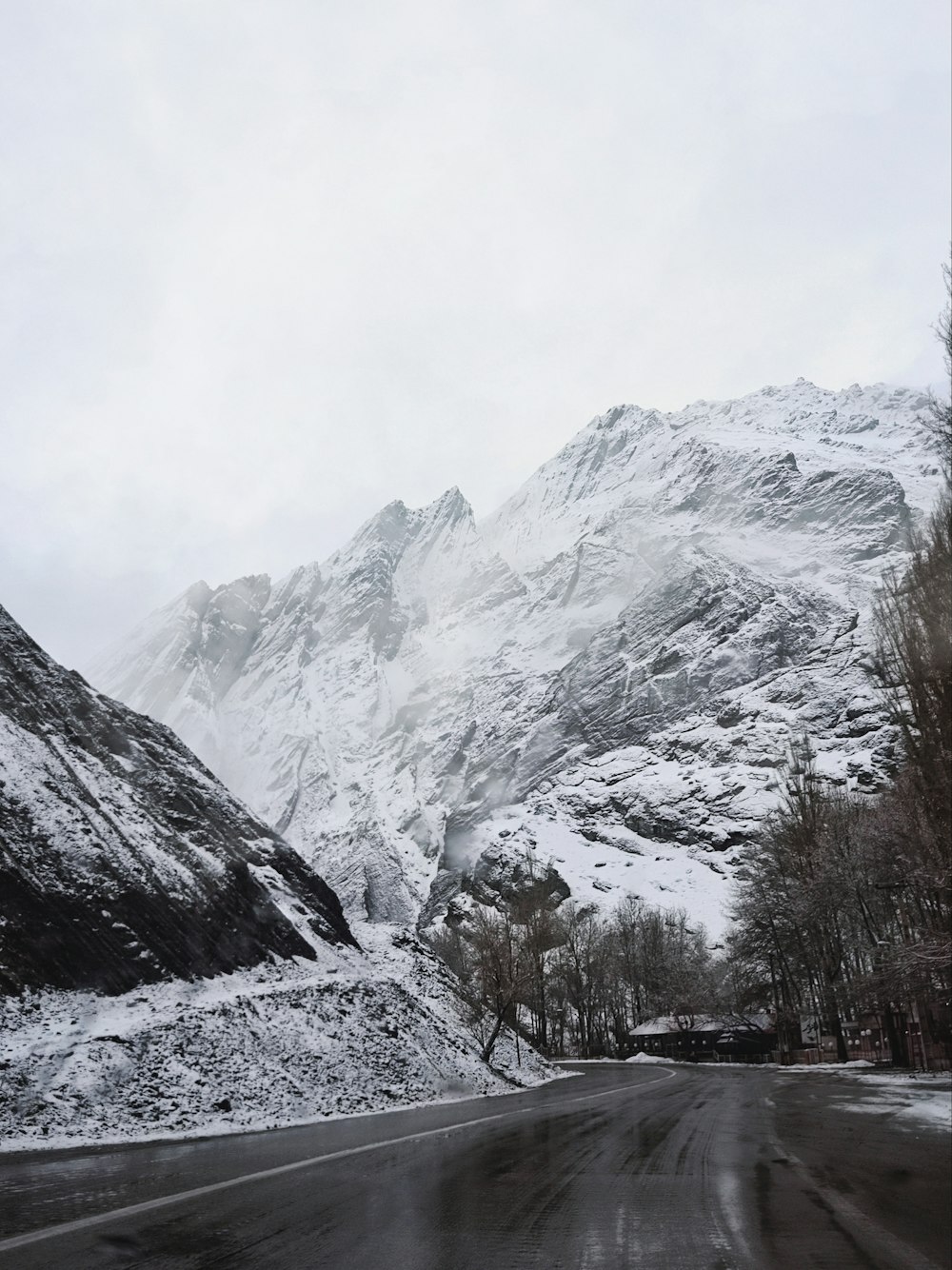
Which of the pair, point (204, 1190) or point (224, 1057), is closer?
point (204, 1190)


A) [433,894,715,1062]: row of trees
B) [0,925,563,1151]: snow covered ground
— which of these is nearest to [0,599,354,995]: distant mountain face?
[0,925,563,1151]: snow covered ground

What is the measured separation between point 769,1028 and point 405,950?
43.1 meters

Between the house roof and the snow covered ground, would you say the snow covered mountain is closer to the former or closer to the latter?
the snow covered ground

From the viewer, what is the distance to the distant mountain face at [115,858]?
2275 cm

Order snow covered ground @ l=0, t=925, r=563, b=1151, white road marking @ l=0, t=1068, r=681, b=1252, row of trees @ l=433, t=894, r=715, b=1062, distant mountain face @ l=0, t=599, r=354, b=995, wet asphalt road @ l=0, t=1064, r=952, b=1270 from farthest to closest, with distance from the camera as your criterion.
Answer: row of trees @ l=433, t=894, r=715, b=1062 → distant mountain face @ l=0, t=599, r=354, b=995 → snow covered ground @ l=0, t=925, r=563, b=1151 → white road marking @ l=0, t=1068, r=681, b=1252 → wet asphalt road @ l=0, t=1064, r=952, b=1270

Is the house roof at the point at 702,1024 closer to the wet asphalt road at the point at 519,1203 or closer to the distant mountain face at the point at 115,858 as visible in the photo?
the distant mountain face at the point at 115,858

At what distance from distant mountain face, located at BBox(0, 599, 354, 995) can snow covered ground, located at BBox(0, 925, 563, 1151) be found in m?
1.01

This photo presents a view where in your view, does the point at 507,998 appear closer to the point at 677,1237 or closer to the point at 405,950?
the point at 405,950

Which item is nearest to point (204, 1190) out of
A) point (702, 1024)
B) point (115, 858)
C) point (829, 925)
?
point (115, 858)

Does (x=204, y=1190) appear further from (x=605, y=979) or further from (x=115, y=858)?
(x=605, y=979)

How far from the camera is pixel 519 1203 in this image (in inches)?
301

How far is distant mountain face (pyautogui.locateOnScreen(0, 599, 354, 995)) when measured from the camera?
22.8 meters

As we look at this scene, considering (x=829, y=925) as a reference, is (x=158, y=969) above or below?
Result: below

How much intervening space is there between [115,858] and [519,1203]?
2182 centimetres
